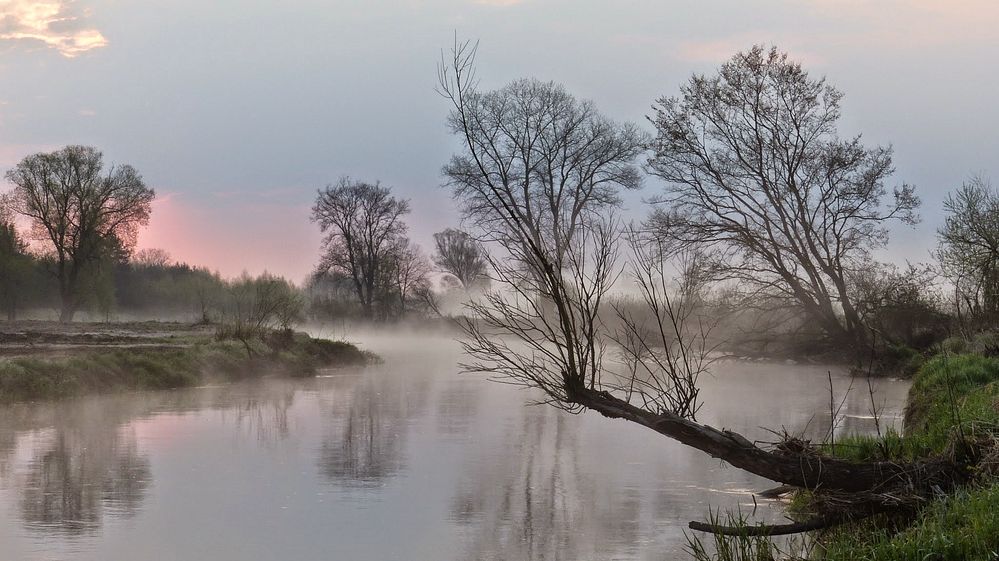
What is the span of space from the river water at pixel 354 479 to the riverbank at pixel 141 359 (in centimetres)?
69

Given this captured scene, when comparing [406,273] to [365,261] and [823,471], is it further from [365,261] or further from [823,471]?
[823,471]

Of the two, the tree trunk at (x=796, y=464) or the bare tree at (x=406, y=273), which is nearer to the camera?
the tree trunk at (x=796, y=464)

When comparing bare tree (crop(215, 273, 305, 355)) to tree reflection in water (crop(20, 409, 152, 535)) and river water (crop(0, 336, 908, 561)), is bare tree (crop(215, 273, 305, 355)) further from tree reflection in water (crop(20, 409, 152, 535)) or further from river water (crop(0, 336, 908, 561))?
tree reflection in water (crop(20, 409, 152, 535))

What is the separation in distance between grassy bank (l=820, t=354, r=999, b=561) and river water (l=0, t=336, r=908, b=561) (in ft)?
5.62

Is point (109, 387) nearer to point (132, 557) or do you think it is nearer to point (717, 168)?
point (132, 557)

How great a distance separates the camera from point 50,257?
48250 mm

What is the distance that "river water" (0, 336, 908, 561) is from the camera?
9141mm

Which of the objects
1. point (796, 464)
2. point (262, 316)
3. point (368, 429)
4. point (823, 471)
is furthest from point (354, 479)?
point (262, 316)

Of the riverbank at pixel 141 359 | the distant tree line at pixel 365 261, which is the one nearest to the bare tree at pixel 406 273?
the distant tree line at pixel 365 261

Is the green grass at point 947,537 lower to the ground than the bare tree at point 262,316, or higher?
lower

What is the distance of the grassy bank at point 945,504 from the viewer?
223 inches

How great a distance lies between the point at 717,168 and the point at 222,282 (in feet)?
142

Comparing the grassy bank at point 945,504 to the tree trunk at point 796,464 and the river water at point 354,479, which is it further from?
the river water at point 354,479

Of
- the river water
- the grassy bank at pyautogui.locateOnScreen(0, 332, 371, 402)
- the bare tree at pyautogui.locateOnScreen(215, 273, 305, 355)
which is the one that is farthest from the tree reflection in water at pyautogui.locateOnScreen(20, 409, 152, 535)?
the bare tree at pyautogui.locateOnScreen(215, 273, 305, 355)
